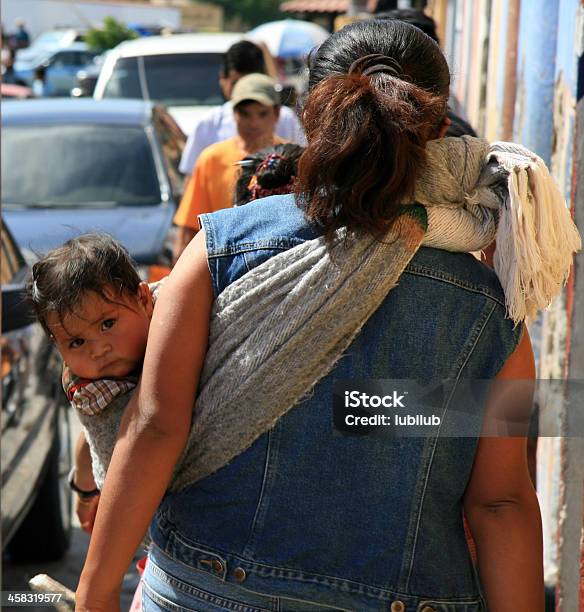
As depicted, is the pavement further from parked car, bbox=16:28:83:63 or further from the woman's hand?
parked car, bbox=16:28:83:63

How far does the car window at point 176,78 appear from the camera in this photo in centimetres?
1117

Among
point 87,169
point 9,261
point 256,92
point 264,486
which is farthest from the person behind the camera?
point 87,169

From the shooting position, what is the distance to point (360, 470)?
5.49 ft

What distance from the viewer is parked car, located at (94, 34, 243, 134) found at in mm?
11109

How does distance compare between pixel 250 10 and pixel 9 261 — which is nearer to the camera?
pixel 9 261

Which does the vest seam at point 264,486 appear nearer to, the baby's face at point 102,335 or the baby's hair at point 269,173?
the baby's face at point 102,335

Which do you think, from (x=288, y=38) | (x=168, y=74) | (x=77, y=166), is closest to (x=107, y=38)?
(x=288, y=38)

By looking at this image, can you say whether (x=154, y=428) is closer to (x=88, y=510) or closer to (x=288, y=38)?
(x=88, y=510)

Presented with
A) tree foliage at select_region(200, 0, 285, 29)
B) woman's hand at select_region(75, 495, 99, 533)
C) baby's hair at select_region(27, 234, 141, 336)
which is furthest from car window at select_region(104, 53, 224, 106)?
tree foliage at select_region(200, 0, 285, 29)

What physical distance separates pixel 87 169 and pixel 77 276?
5.19 metres

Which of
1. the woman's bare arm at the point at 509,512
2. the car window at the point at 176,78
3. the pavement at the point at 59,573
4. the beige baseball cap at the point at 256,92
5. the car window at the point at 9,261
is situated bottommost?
the car window at the point at 176,78

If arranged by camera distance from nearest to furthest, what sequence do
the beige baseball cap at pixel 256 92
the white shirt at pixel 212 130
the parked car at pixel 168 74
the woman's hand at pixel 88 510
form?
the woman's hand at pixel 88 510, the beige baseball cap at pixel 256 92, the white shirt at pixel 212 130, the parked car at pixel 168 74

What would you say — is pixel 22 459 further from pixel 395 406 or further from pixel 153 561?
pixel 395 406

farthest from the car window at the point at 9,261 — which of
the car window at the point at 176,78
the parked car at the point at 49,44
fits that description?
the parked car at the point at 49,44
